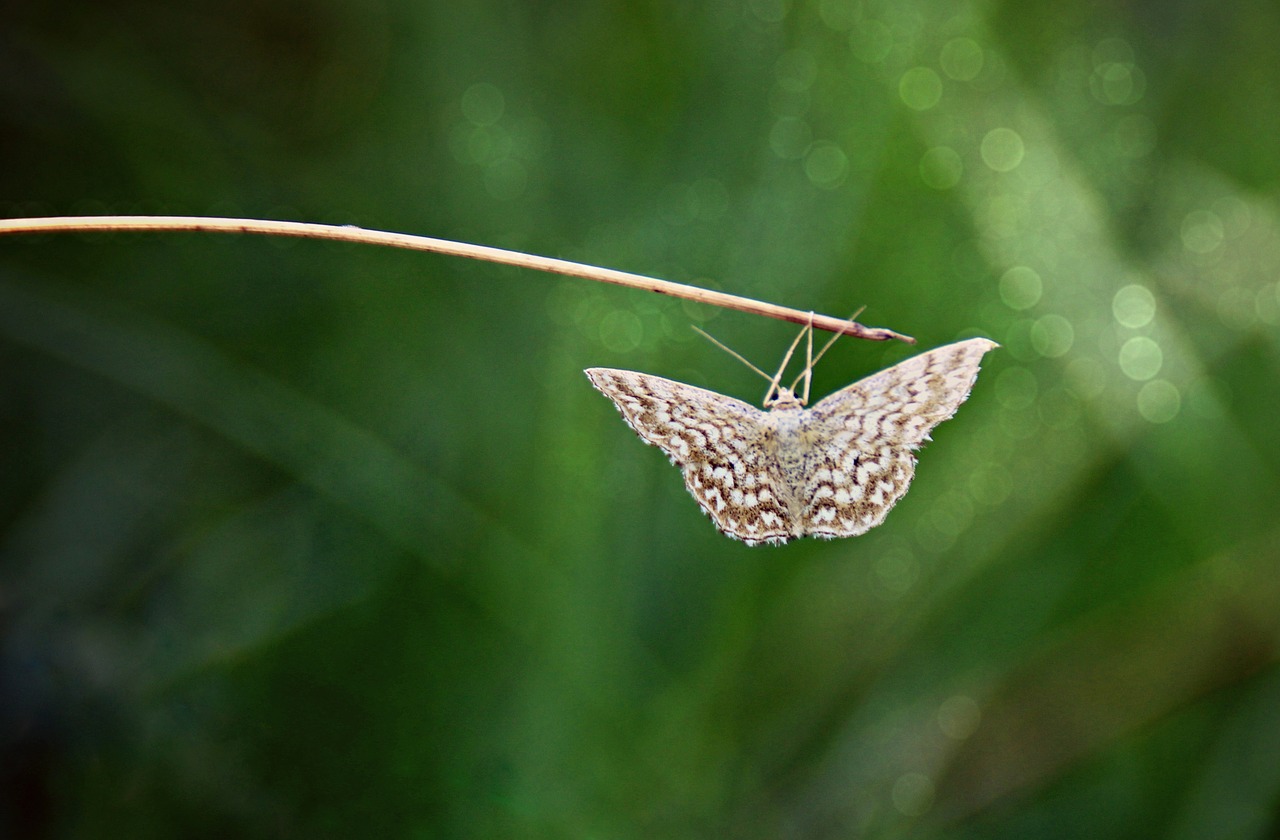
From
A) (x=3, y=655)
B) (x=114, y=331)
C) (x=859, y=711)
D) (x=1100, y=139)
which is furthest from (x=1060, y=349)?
(x=3, y=655)

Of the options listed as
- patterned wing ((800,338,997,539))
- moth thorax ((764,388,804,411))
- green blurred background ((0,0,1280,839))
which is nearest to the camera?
patterned wing ((800,338,997,539))

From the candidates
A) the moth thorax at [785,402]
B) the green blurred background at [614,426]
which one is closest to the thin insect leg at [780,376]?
the moth thorax at [785,402]

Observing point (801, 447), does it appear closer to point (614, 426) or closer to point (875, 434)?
point (875, 434)

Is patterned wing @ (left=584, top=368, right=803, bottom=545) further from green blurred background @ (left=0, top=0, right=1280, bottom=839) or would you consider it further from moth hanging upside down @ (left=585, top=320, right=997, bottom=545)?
green blurred background @ (left=0, top=0, right=1280, bottom=839)

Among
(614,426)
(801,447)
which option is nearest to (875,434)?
(801,447)

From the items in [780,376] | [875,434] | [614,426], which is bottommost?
[875,434]

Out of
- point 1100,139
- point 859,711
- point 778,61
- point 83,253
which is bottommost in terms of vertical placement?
point 859,711

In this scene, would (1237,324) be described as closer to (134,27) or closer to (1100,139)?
(1100,139)

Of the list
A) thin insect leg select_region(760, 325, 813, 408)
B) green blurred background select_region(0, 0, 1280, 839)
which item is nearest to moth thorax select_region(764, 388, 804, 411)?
thin insect leg select_region(760, 325, 813, 408)
